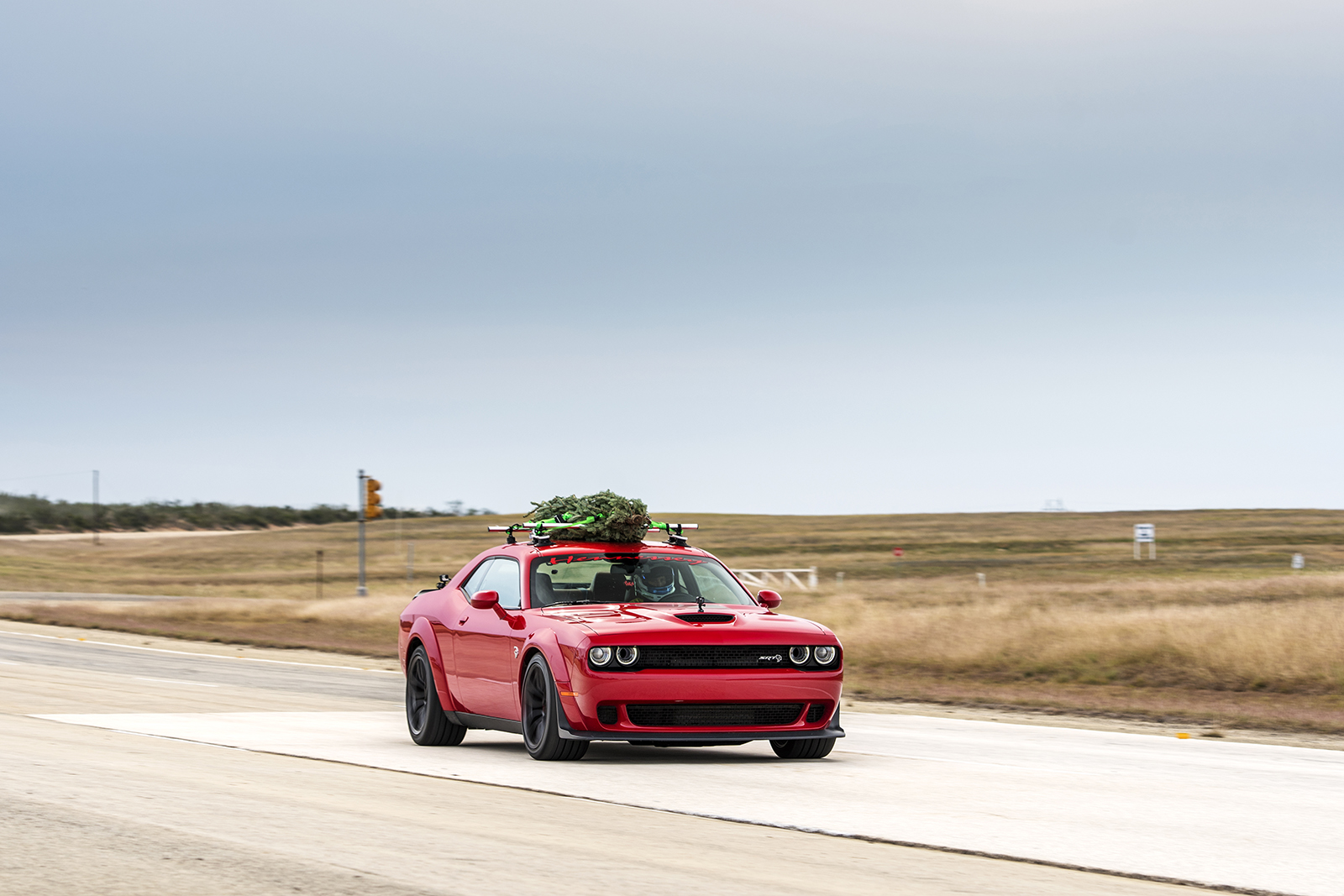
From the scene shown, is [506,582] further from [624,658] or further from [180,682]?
[180,682]

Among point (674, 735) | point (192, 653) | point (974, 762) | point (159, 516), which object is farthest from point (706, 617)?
point (159, 516)

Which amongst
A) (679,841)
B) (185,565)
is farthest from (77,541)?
(679,841)

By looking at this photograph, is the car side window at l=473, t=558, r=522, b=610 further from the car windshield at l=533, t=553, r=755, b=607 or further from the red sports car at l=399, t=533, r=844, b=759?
the car windshield at l=533, t=553, r=755, b=607

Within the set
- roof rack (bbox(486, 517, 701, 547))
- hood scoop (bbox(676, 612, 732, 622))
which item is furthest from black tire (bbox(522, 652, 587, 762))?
roof rack (bbox(486, 517, 701, 547))

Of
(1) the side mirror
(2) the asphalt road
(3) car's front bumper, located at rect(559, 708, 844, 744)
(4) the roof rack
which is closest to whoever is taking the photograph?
(2) the asphalt road

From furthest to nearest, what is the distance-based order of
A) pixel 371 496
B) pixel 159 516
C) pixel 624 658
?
pixel 159 516, pixel 371 496, pixel 624 658

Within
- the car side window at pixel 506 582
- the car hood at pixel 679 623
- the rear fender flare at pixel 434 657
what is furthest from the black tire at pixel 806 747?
the rear fender flare at pixel 434 657

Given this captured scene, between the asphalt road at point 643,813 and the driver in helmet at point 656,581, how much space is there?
1.16m

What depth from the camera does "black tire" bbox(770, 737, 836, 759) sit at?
1121cm

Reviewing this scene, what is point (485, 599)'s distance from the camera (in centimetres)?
1150

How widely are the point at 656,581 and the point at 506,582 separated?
44.6 inches

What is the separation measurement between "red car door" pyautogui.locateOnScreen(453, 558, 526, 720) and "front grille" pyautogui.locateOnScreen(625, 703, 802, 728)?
113cm

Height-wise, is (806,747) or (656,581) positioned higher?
(656,581)

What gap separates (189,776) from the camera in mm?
10125
